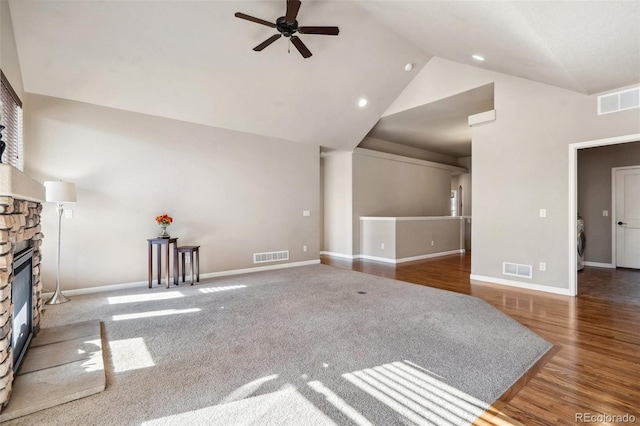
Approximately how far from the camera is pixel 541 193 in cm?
466

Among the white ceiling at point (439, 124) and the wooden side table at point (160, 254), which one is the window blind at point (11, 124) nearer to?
the wooden side table at point (160, 254)

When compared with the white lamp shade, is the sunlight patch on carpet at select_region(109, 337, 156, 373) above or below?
below

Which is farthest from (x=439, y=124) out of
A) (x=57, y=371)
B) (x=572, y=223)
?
(x=57, y=371)

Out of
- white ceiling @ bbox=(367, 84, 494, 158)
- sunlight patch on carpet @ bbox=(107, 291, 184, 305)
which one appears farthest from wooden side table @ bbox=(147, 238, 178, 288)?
white ceiling @ bbox=(367, 84, 494, 158)

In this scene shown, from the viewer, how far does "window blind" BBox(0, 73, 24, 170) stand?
11.2ft

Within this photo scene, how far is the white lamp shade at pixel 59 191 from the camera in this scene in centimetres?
386

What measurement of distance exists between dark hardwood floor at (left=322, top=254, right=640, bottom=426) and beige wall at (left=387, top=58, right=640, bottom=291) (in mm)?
577

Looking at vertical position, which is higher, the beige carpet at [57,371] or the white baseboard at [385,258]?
the white baseboard at [385,258]

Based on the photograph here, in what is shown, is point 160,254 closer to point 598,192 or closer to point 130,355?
point 130,355

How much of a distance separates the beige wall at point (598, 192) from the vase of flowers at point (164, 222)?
8313 mm

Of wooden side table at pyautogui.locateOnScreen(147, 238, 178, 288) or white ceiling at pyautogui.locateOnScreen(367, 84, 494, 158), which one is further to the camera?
white ceiling at pyautogui.locateOnScreen(367, 84, 494, 158)

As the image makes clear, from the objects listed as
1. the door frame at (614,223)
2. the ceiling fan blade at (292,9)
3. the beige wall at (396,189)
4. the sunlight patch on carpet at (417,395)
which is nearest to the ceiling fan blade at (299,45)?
the ceiling fan blade at (292,9)

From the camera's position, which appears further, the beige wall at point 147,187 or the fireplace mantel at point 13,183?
the beige wall at point 147,187

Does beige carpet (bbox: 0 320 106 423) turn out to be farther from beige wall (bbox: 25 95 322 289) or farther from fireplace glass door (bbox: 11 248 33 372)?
beige wall (bbox: 25 95 322 289)
